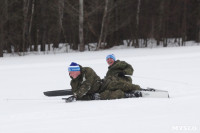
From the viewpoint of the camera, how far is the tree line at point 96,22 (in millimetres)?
23984

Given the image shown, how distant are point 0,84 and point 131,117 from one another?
23.0 feet

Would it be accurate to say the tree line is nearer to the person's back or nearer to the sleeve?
the person's back

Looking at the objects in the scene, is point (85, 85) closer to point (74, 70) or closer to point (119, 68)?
point (74, 70)

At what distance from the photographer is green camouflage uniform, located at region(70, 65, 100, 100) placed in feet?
22.2

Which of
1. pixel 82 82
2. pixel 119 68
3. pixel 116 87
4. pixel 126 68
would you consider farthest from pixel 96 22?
pixel 82 82

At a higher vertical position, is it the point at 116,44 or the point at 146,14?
the point at 146,14

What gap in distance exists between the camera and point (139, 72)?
12109mm

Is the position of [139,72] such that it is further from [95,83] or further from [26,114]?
[26,114]

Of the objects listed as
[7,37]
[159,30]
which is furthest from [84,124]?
[159,30]

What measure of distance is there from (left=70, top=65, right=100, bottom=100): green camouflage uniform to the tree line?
15575 mm

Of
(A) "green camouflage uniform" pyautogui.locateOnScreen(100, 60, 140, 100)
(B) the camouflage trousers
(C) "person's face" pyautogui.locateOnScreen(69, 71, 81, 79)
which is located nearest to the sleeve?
(A) "green camouflage uniform" pyautogui.locateOnScreen(100, 60, 140, 100)

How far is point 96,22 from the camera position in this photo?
26.1 meters

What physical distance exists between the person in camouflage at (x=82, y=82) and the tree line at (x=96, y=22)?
1559cm

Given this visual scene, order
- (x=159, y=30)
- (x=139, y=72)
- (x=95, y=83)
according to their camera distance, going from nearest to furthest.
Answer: (x=95, y=83)
(x=139, y=72)
(x=159, y=30)
